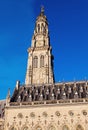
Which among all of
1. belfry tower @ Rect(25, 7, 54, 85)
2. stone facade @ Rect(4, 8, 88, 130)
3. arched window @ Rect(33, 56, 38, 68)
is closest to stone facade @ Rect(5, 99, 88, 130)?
stone facade @ Rect(4, 8, 88, 130)

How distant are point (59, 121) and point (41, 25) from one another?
7254 cm

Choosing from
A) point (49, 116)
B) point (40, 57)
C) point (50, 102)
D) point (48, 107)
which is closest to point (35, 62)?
point (40, 57)

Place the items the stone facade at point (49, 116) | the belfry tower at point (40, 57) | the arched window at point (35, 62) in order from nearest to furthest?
the stone facade at point (49, 116), the belfry tower at point (40, 57), the arched window at point (35, 62)

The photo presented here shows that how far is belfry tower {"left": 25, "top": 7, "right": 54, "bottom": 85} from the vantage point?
117938mm

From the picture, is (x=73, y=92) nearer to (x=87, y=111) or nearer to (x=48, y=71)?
(x=87, y=111)

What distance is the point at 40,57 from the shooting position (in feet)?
410

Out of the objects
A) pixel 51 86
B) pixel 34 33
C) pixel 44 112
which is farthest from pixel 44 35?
pixel 44 112

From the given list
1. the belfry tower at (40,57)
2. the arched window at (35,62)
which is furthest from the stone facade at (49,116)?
the arched window at (35,62)

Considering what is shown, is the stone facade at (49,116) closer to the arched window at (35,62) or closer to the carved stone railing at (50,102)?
the carved stone railing at (50,102)

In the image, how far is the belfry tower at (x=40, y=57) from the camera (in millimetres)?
117938

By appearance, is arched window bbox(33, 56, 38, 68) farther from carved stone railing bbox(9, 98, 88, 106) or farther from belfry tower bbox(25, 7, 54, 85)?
carved stone railing bbox(9, 98, 88, 106)

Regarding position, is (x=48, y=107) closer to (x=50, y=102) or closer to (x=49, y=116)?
(x=50, y=102)

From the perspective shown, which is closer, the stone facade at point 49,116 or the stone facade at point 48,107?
the stone facade at point 49,116

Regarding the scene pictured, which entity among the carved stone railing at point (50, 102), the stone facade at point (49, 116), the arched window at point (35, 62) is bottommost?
the stone facade at point (49, 116)
